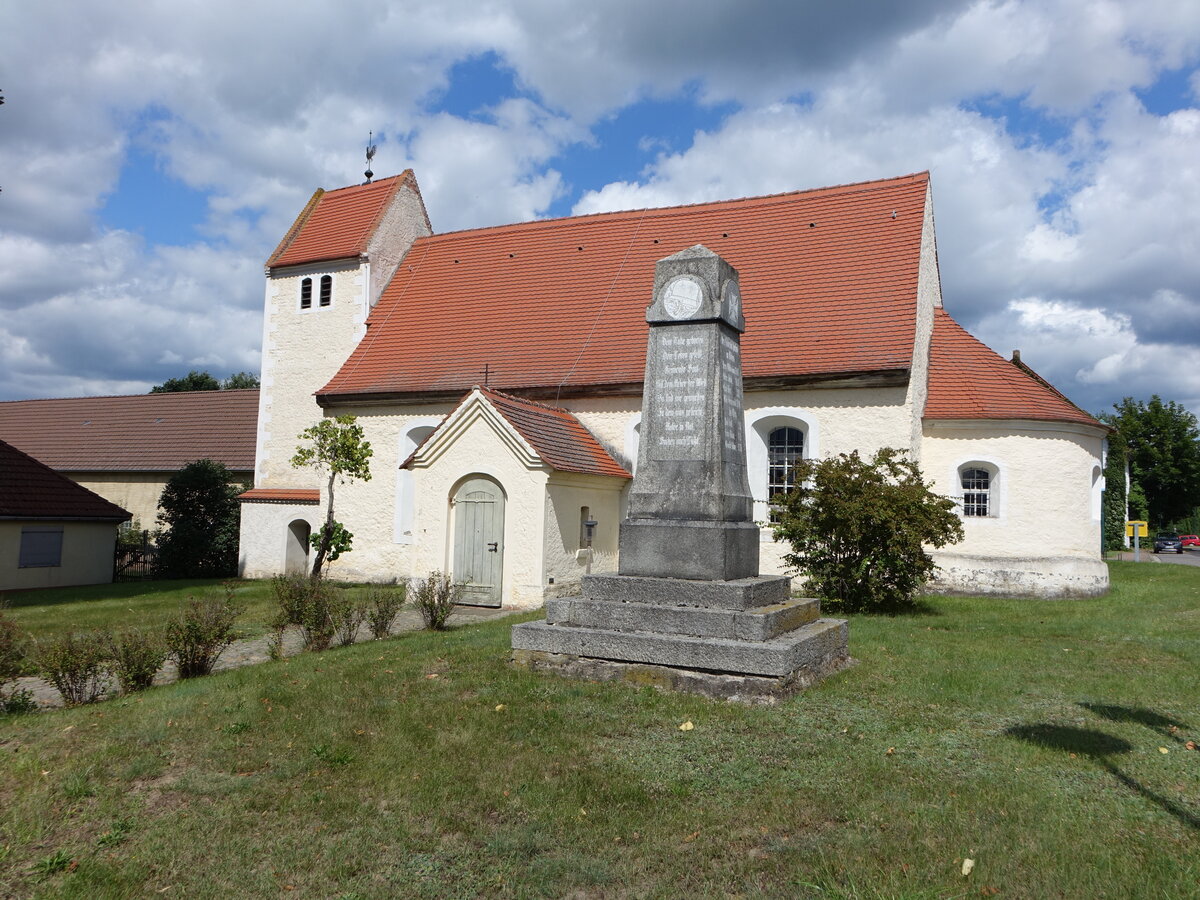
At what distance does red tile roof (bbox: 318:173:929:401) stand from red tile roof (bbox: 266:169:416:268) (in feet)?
4.77

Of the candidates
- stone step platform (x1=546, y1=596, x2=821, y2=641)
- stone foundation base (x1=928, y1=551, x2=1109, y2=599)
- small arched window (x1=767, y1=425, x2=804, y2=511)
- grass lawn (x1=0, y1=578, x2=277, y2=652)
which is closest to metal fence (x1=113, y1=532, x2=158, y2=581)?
grass lawn (x1=0, y1=578, x2=277, y2=652)

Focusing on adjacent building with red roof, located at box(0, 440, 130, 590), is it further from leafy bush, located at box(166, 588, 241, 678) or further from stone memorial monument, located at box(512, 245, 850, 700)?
stone memorial monument, located at box(512, 245, 850, 700)

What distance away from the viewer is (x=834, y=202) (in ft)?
62.0

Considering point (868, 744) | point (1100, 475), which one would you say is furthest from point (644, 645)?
point (1100, 475)

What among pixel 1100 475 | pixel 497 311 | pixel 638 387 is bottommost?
pixel 1100 475

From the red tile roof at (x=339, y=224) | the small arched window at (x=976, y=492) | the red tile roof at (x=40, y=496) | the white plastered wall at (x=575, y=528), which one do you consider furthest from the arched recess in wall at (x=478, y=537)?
the red tile roof at (x=40, y=496)

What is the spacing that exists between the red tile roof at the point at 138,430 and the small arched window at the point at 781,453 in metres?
19.2

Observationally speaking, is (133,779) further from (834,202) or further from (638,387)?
(834,202)

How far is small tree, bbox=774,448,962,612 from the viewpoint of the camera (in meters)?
12.1

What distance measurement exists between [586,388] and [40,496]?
48.4 feet

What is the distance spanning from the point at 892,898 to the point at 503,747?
8.94ft

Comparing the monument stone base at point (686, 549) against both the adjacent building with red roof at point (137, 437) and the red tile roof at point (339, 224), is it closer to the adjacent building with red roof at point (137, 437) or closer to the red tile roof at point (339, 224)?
the red tile roof at point (339, 224)

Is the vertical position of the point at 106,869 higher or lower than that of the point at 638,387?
lower

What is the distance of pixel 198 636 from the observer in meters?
8.80
